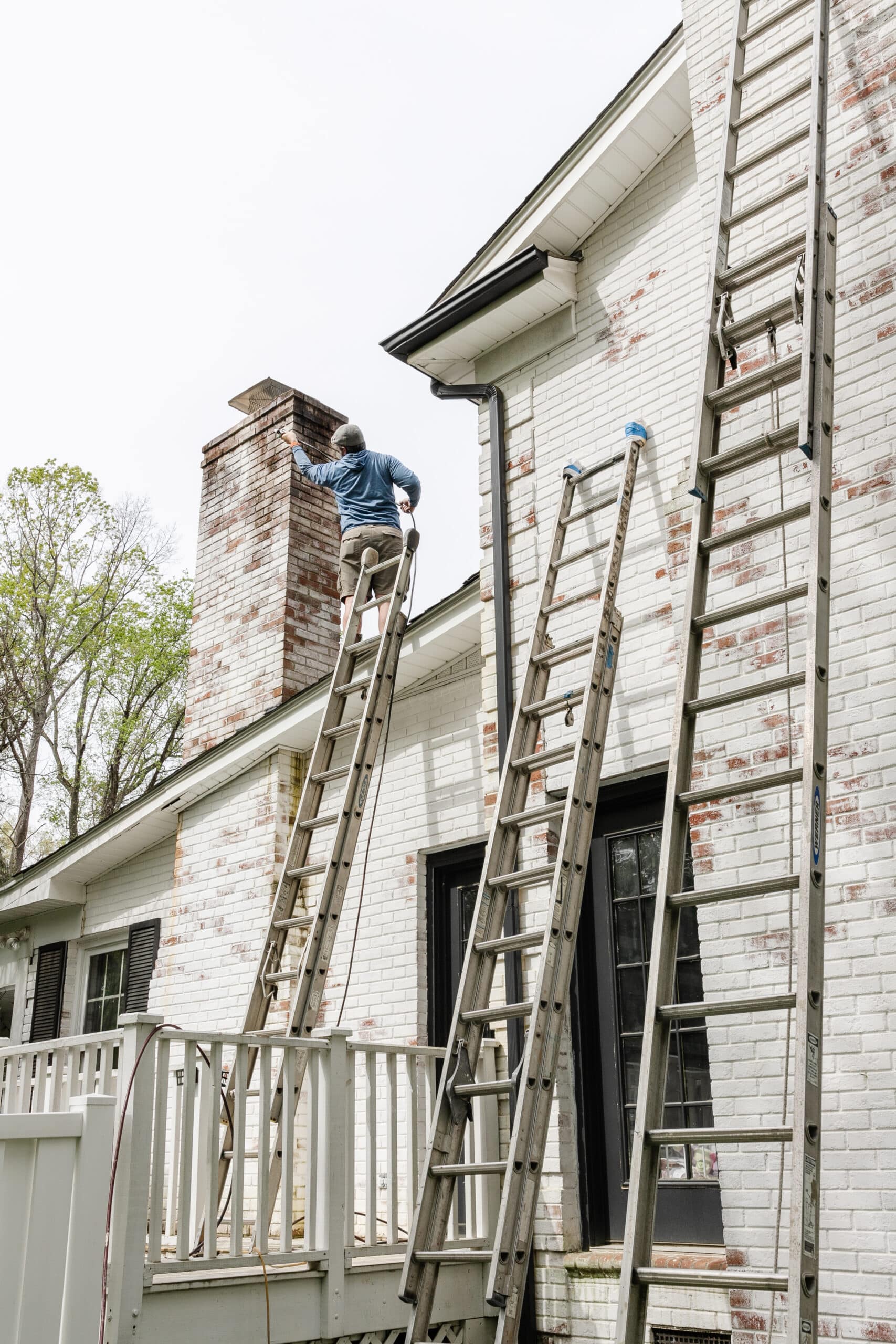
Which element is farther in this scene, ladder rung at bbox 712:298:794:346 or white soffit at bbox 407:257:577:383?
white soffit at bbox 407:257:577:383

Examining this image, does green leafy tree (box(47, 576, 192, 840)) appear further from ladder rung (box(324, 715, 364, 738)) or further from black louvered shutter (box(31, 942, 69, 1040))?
ladder rung (box(324, 715, 364, 738))

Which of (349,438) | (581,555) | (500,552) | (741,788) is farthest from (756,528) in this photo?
(349,438)

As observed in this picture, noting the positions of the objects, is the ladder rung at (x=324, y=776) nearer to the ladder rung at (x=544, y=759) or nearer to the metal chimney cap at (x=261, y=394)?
the ladder rung at (x=544, y=759)

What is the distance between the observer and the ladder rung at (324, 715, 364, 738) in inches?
231

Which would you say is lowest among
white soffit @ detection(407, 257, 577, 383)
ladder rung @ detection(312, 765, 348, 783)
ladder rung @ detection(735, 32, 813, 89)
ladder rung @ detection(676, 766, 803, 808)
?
ladder rung @ detection(676, 766, 803, 808)

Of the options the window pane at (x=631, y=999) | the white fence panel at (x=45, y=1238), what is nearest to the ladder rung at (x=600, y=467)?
the window pane at (x=631, y=999)

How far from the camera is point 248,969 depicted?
711 centimetres

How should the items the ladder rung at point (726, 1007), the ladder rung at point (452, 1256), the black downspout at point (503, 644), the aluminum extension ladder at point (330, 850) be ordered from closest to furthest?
the ladder rung at point (726, 1007)
the ladder rung at point (452, 1256)
the aluminum extension ladder at point (330, 850)
the black downspout at point (503, 644)

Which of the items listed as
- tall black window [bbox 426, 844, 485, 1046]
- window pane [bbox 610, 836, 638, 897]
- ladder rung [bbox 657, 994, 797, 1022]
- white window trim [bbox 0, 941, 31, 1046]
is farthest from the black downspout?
white window trim [bbox 0, 941, 31, 1046]

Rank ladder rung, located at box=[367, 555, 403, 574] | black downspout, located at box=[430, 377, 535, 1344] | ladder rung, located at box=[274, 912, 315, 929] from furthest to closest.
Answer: ladder rung, located at box=[367, 555, 403, 574] → ladder rung, located at box=[274, 912, 315, 929] → black downspout, located at box=[430, 377, 535, 1344]

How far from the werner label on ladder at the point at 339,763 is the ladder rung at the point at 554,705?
3.36 ft

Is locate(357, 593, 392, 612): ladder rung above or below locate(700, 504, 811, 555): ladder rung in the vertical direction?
above

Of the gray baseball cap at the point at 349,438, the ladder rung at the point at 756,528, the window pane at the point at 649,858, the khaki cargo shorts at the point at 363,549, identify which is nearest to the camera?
the ladder rung at the point at 756,528

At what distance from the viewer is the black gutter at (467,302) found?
19.7ft
